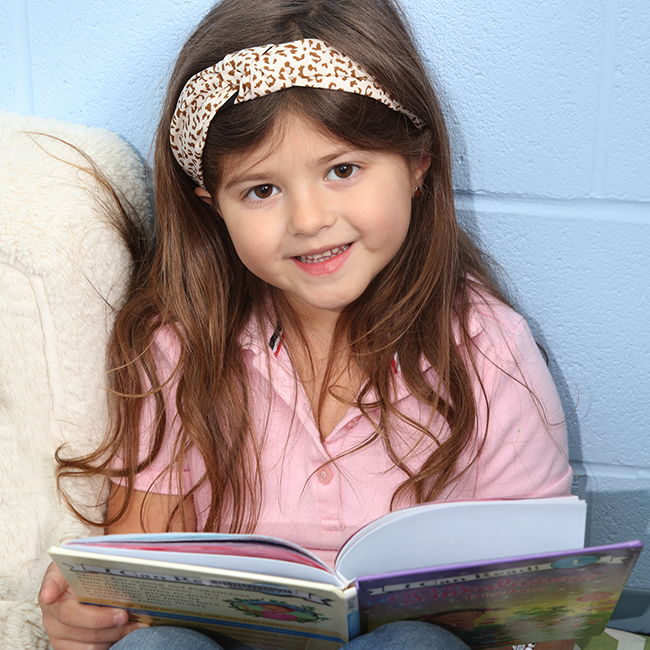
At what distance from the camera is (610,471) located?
45.4 inches

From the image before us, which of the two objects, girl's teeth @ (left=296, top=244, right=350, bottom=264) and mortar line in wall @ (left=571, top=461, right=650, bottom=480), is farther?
mortar line in wall @ (left=571, top=461, right=650, bottom=480)

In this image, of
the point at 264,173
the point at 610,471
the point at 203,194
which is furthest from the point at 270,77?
the point at 610,471

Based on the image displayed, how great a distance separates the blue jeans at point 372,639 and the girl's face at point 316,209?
1.25ft

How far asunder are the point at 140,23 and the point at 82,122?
18 centimetres

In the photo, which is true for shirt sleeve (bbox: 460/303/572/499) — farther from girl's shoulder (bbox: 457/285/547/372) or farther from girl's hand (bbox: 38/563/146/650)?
girl's hand (bbox: 38/563/146/650)

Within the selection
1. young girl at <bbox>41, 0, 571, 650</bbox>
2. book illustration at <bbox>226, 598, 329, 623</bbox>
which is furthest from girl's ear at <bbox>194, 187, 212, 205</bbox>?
book illustration at <bbox>226, 598, 329, 623</bbox>

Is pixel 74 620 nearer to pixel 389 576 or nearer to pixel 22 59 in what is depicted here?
pixel 389 576

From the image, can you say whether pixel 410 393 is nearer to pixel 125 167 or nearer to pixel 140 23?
pixel 125 167

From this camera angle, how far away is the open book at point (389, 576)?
67 centimetres

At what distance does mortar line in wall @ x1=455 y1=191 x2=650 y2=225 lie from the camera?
100 centimetres

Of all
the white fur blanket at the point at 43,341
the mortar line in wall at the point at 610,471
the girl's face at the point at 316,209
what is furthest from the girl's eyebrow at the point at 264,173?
the mortar line in wall at the point at 610,471

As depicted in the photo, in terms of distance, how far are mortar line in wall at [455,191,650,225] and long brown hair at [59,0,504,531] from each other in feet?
0.18

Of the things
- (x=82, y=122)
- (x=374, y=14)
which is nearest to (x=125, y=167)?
(x=82, y=122)

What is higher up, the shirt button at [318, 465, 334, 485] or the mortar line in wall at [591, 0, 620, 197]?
the mortar line in wall at [591, 0, 620, 197]
